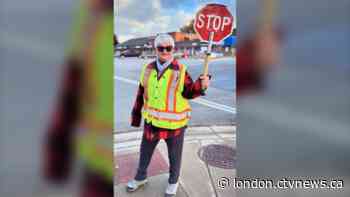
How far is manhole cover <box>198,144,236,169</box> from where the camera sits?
2.07 m

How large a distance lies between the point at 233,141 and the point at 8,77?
64.5 inches

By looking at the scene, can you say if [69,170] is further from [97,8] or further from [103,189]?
[97,8]

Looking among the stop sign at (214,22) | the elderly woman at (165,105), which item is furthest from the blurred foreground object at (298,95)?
the elderly woman at (165,105)

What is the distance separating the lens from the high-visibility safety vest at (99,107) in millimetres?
2029

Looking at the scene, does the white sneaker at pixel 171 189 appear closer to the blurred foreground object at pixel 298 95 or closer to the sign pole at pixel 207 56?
the blurred foreground object at pixel 298 95

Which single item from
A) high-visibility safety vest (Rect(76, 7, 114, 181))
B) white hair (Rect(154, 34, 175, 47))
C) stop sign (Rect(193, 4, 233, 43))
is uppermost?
stop sign (Rect(193, 4, 233, 43))

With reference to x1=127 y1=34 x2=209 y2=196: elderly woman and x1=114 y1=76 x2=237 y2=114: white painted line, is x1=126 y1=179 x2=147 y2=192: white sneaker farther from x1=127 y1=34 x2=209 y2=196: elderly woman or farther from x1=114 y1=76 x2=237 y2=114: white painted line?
x1=114 y1=76 x2=237 y2=114: white painted line

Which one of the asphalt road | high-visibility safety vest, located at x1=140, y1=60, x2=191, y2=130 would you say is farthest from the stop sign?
high-visibility safety vest, located at x1=140, y1=60, x2=191, y2=130

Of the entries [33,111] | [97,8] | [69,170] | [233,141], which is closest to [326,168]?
[233,141]

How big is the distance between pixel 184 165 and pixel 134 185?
38cm

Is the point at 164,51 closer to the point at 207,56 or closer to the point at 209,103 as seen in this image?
the point at 207,56

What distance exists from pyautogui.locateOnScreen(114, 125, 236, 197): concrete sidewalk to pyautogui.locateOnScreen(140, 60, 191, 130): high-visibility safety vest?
0.13m

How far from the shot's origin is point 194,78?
6.63 ft

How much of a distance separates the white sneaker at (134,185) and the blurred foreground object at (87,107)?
0.13 m
